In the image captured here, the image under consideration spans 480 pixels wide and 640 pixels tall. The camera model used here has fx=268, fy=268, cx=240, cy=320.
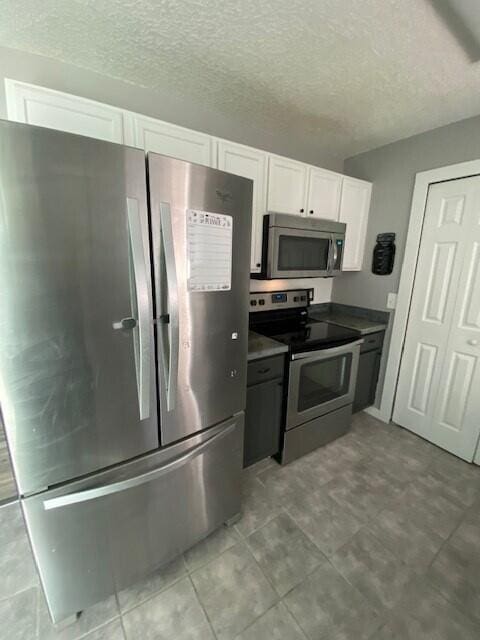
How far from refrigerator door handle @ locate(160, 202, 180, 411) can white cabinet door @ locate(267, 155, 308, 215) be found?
3.99 feet

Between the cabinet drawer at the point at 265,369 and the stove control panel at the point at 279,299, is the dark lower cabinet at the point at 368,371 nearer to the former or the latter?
the stove control panel at the point at 279,299

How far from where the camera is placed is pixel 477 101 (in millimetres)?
1752

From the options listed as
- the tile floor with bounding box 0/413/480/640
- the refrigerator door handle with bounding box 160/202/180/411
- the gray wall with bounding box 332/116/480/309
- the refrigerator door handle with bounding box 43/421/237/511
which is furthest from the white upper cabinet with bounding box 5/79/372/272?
the tile floor with bounding box 0/413/480/640

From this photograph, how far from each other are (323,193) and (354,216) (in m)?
0.47

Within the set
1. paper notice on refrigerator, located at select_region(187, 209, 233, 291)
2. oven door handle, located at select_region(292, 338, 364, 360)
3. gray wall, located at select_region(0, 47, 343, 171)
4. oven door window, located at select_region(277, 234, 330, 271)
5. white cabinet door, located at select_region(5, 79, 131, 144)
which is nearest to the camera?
paper notice on refrigerator, located at select_region(187, 209, 233, 291)

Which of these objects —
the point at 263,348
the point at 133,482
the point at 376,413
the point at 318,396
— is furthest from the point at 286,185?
the point at 376,413

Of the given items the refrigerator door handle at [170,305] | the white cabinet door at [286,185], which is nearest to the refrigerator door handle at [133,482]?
the refrigerator door handle at [170,305]

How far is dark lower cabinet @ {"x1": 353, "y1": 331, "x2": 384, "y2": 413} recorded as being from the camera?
98.5 inches

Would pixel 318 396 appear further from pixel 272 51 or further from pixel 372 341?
pixel 272 51

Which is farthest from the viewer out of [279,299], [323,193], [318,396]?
[279,299]

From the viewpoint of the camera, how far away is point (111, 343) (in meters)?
0.96

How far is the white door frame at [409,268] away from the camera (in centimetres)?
204

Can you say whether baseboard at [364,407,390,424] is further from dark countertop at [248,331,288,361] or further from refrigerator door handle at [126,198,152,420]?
refrigerator door handle at [126,198,152,420]

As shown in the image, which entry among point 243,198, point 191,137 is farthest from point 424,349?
point 191,137
